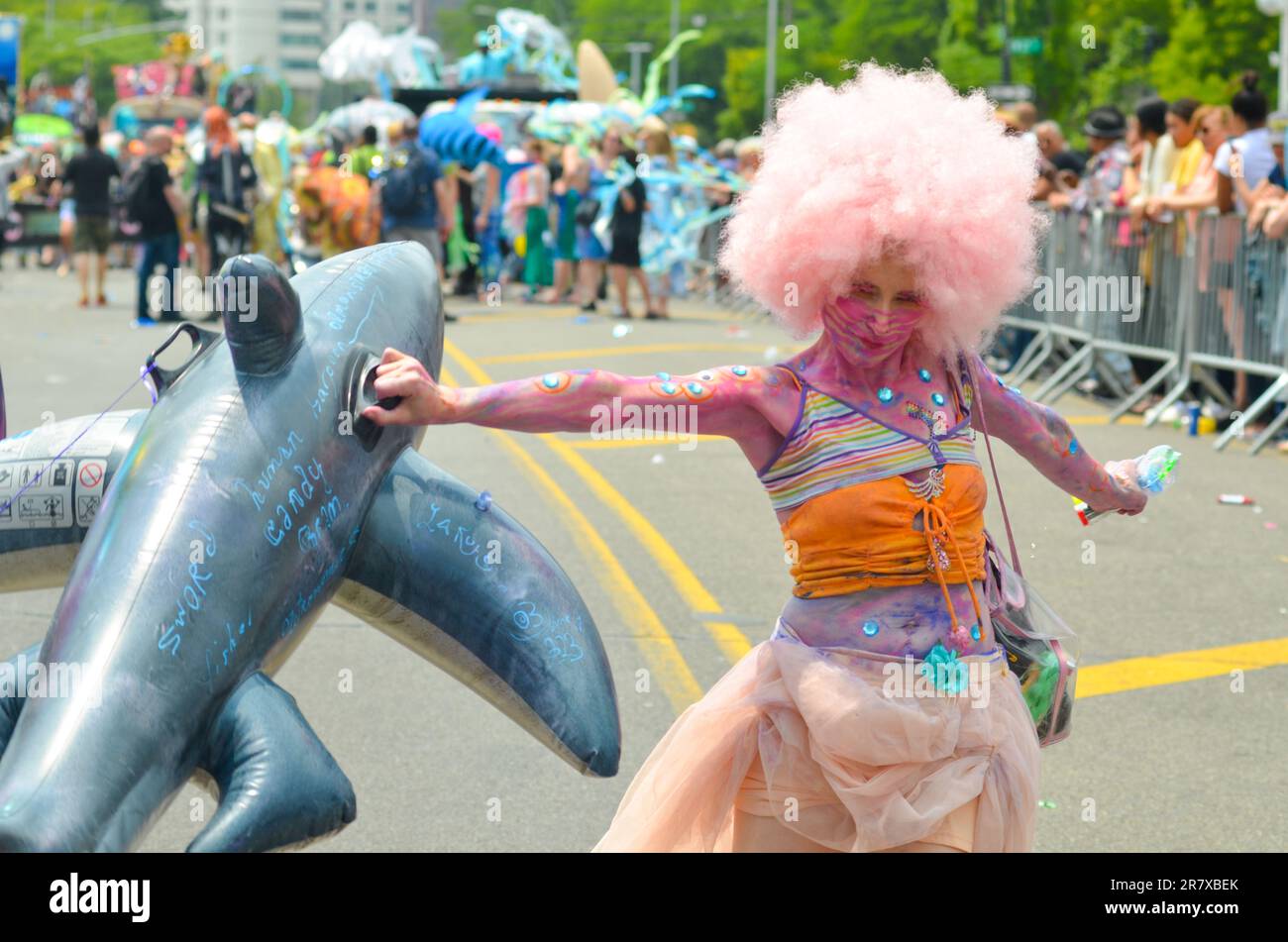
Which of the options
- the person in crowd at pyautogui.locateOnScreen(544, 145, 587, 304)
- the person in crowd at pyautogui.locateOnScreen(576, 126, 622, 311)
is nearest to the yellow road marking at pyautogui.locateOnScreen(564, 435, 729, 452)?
the person in crowd at pyautogui.locateOnScreen(576, 126, 622, 311)

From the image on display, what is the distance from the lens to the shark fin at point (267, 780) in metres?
3.07

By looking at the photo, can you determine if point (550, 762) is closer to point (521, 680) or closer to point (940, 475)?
point (521, 680)

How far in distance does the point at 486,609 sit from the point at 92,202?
19853 millimetres

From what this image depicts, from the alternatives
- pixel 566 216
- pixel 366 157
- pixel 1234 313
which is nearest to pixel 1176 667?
pixel 1234 313

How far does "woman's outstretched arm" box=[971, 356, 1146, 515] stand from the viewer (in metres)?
3.90

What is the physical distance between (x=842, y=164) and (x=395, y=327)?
1164mm

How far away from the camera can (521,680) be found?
12.8ft

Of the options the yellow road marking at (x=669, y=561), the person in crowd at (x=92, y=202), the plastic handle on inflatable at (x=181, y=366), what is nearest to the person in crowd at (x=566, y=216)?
the person in crowd at (x=92, y=202)

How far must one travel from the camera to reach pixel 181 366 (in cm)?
398

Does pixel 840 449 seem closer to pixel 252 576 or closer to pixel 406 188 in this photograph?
pixel 252 576

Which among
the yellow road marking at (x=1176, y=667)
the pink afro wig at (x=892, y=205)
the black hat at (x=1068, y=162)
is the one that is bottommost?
the yellow road marking at (x=1176, y=667)

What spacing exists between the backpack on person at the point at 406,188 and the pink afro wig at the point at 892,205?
16.5 meters

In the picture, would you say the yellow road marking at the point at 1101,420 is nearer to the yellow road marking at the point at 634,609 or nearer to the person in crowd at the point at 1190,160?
the person in crowd at the point at 1190,160

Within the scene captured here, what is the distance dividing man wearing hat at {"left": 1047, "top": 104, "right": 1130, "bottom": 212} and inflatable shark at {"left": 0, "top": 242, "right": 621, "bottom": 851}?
11.4m
